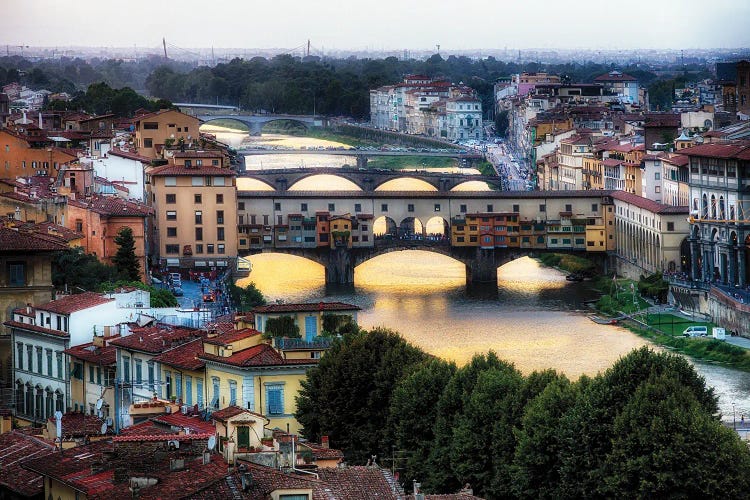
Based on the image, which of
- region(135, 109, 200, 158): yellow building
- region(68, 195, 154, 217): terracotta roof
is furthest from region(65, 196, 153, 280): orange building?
region(135, 109, 200, 158): yellow building

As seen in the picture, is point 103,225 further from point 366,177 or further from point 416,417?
point 366,177

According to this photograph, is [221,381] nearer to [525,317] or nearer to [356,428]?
[356,428]

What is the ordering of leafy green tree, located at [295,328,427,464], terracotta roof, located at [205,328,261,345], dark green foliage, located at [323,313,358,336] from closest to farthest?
leafy green tree, located at [295,328,427,464], terracotta roof, located at [205,328,261,345], dark green foliage, located at [323,313,358,336]

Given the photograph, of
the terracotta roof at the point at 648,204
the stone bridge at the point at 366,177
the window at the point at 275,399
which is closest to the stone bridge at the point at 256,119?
the stone bridge at the point at 366,177

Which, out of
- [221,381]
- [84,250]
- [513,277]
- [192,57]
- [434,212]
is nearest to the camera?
[221,381]

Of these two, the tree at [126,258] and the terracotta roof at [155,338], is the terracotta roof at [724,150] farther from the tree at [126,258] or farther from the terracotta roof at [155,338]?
the terracotta roof at [155,338]

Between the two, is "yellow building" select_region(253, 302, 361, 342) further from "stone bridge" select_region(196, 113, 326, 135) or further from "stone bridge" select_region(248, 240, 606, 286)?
"stone bridge" select_region(196, 113, 326, 135)

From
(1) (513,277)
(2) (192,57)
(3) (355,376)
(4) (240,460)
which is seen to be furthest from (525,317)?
(2) (192,57)
